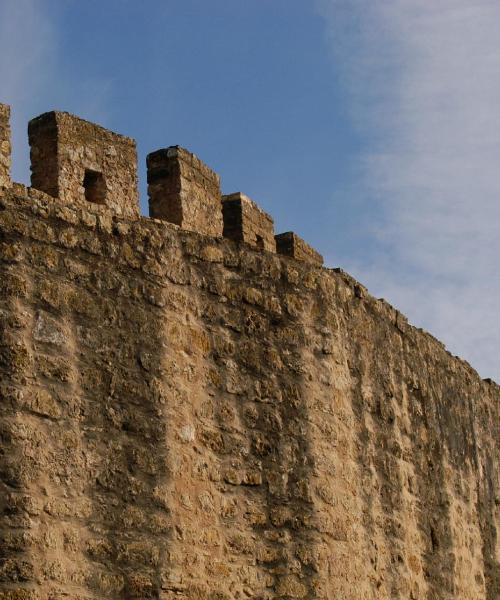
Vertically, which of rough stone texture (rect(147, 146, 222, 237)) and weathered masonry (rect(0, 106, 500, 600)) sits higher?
rough stone texture (rect(147, 146, 222, 237))

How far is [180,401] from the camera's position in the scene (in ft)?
27.0

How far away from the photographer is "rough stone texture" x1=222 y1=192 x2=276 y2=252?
32.1 feet

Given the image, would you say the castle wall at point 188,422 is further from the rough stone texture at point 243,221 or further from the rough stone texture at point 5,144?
the rough stone texture at point 243,221

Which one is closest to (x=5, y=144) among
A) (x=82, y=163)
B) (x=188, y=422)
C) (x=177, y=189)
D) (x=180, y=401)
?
(x=82, y=163)

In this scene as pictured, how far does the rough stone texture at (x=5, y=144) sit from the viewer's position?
7867mm

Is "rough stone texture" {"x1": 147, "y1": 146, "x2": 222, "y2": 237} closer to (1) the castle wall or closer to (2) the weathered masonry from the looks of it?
(2) the weathered masonry

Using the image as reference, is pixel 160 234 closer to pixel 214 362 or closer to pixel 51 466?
pixel 214 362

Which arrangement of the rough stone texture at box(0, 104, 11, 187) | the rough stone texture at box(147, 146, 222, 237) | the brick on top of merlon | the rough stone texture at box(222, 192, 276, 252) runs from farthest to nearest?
the rough stone texture at box(222, 192, 276, 252), the rough stone texture at box(147, 146, 222, 237), the brick on top of merlon, the rough stone texture at box(0, 104, 11, 187)

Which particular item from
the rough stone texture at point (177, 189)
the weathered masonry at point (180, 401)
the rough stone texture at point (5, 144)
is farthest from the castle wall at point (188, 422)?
the rough stone texture at point (177, 189)

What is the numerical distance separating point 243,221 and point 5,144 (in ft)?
7.42

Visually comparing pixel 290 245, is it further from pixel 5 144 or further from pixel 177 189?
pixel 5 144

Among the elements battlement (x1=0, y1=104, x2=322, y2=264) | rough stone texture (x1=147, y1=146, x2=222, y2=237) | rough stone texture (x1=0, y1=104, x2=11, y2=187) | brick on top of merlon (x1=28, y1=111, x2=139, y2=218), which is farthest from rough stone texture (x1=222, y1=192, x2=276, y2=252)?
rough stone texture (x1=0, y1=104, x2=11, y2=187)

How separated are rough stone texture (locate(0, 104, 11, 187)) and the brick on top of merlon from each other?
0.36m

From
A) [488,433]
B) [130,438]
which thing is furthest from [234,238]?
[488,433]
